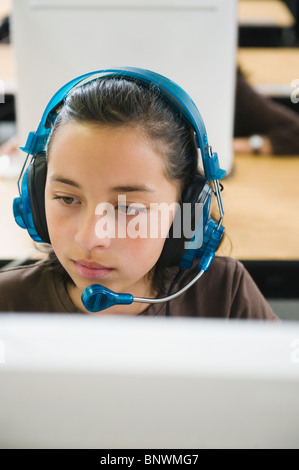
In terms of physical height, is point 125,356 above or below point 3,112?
below

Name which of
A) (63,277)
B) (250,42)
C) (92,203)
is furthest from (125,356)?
(250,42)

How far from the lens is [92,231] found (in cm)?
60

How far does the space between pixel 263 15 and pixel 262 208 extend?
2558 mm

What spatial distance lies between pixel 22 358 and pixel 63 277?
0.40m

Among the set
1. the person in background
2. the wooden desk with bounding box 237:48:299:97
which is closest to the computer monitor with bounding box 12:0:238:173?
the person in background

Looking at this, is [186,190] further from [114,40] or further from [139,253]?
[114,40]

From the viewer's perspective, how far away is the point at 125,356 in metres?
0.37

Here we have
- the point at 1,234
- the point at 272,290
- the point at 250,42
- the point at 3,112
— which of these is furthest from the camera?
the point at 250,42

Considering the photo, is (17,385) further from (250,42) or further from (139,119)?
(250,42)

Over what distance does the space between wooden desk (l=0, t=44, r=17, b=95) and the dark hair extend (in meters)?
0.66

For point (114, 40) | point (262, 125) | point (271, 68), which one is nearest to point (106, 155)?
point (114, 40)

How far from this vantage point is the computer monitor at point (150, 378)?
1.20ft

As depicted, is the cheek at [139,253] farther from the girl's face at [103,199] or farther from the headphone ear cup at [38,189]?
the headphone ear cup at [38,189]

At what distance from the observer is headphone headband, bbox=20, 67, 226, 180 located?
0.65m
